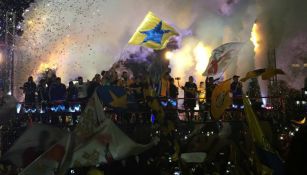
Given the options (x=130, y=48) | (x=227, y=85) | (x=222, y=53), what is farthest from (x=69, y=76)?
(x=227, y=85)

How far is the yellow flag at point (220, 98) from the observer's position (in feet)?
30.8

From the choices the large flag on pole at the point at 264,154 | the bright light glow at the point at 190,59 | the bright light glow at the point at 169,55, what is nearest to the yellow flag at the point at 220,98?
the large flag on pole at the point at 264,154

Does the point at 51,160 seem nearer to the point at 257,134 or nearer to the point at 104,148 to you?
the point at 104,148

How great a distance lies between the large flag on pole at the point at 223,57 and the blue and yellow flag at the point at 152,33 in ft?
6.42

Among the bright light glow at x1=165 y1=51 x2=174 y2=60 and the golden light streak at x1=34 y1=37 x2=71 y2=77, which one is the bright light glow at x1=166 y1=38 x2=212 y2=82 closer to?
the bright light glow at x1=165 y1=51 x2=174 y2=60

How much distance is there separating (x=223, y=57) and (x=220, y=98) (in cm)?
366

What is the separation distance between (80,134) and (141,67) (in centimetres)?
2550

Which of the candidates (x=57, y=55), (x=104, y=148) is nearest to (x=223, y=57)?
(x=104, y=148)

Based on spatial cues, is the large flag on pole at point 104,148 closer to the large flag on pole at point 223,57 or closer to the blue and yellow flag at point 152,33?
the large flag on pole at point 223,57

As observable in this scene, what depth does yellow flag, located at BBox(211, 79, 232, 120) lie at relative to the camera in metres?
9.39

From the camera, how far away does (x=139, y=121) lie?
13.0m

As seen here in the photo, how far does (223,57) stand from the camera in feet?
42.3

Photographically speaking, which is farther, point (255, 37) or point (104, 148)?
point (255, 37)

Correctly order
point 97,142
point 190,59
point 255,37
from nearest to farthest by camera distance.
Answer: point 97,142 → point 255,37 → point 190,59
